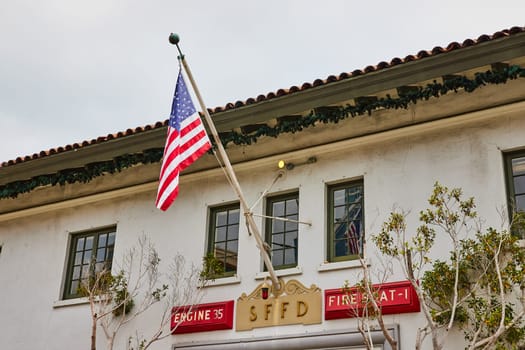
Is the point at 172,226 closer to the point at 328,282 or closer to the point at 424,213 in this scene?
the point at 328,282

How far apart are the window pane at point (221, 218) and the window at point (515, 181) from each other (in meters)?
4.87

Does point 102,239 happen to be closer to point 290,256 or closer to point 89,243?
point 89,243

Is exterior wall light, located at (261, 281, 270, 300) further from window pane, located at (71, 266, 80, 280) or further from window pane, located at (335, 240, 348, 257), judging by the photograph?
window pane, located at (71, 266, 80, 280)

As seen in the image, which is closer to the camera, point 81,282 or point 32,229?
point 81,282

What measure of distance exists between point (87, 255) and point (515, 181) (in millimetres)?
8021

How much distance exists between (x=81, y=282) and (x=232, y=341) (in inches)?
130

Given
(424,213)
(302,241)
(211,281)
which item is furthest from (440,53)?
(211,281)

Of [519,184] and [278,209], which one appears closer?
[519,184]

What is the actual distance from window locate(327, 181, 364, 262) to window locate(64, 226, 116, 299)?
177 inches

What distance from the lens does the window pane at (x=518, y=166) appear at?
38.7ft

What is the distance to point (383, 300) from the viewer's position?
38.7 ft

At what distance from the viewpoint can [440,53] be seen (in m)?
11.5

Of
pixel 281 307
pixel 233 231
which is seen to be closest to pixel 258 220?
pixel 233 231

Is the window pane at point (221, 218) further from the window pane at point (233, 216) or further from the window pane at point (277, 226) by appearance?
the window pane at point (277, 226)
